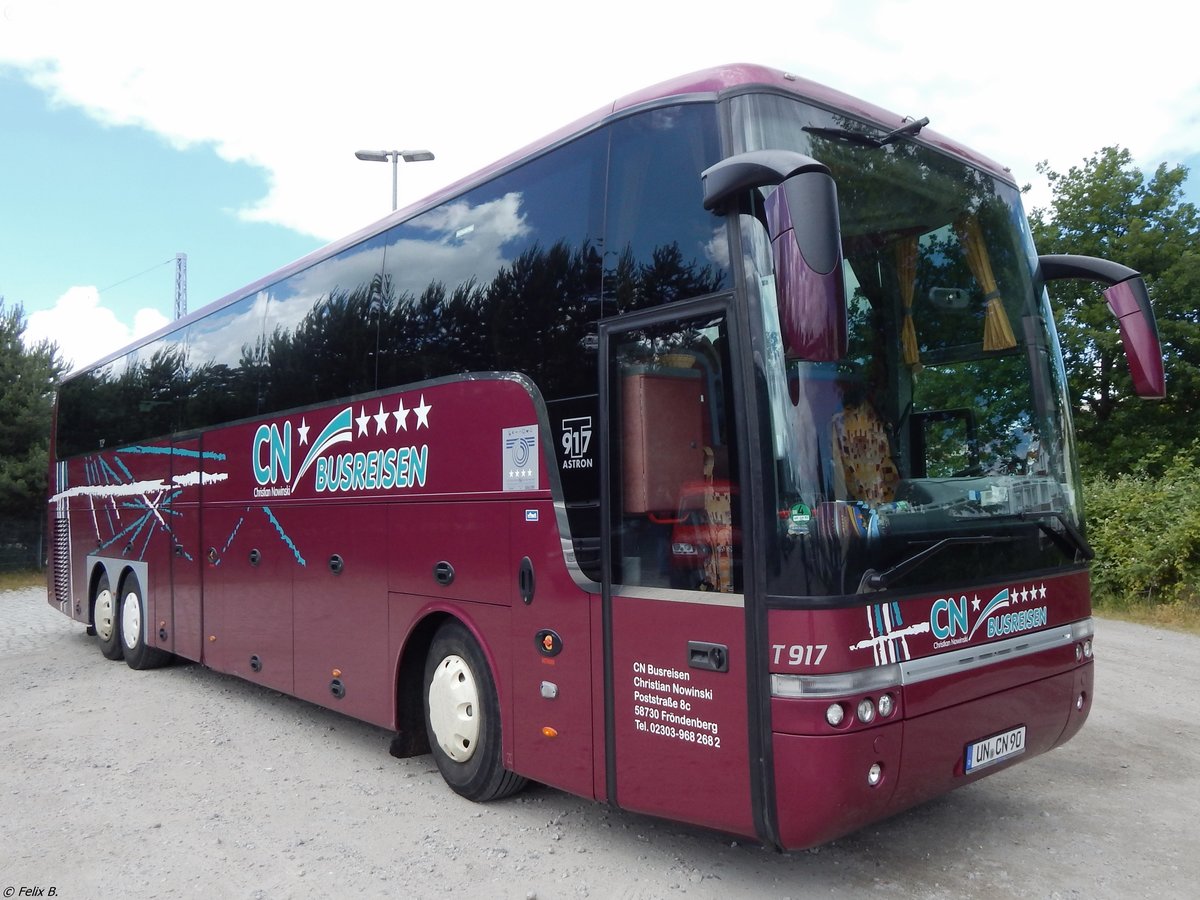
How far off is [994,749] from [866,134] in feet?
9.49

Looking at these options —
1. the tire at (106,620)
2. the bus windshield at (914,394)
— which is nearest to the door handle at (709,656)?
the bus windshield at (914,394)

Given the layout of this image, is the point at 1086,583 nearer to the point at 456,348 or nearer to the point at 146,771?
the point at 456,348

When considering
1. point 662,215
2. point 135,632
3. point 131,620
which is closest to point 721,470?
point 662,215

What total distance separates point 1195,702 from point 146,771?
8298 mm

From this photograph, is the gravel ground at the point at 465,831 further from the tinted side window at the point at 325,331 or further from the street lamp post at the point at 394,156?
the street lamp post at the point at 394,156

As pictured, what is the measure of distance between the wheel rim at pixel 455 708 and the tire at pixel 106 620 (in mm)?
7088

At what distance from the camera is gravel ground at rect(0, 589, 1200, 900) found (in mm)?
4500

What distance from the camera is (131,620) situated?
10914 mm

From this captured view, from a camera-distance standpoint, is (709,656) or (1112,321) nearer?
(709,656)

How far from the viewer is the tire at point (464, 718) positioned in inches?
215

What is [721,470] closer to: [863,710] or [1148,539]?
[863,710]

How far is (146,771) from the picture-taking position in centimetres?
655

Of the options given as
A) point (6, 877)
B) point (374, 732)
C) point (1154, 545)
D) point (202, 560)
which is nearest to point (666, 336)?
point (6, 877)

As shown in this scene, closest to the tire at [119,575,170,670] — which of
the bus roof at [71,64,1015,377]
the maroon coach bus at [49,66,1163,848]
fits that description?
the maroon coach bus at [49,66,1163,848]
